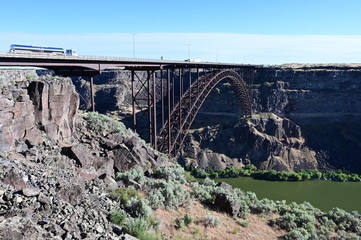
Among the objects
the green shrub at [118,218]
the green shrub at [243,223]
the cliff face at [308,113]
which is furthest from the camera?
the cliff face at [308,113]

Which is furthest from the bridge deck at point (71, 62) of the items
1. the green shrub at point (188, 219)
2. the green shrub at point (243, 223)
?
the green shrub at point (243, 223)

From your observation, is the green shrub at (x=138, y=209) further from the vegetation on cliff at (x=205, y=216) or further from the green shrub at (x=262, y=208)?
the green shrub at (x=262, y=208)

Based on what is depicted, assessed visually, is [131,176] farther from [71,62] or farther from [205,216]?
[71,62]

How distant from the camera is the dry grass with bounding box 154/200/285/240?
1191cm

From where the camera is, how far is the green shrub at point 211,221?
13289 millimetres

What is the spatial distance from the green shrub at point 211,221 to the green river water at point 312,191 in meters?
29.6

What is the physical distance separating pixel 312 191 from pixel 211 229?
37382 millimetres

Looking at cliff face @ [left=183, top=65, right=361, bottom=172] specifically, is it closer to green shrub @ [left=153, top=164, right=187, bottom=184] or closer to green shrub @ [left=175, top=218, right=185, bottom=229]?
green shrub @ [left=153, top=164, right=187, bottom=184]

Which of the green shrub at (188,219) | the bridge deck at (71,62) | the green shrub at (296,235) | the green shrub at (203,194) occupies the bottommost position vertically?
the green shrub at (296,235)

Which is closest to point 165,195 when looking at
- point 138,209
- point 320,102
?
A: point 138,209

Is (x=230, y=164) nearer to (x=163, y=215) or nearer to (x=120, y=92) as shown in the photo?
(x=120, y=92)

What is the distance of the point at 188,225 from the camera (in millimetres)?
12648

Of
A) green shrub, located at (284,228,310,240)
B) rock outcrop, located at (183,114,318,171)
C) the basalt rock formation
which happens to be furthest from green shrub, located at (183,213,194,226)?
rock outcrop, located at (183,114,318,171)

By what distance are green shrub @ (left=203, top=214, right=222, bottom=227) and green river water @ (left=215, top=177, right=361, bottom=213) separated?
1166 inches
